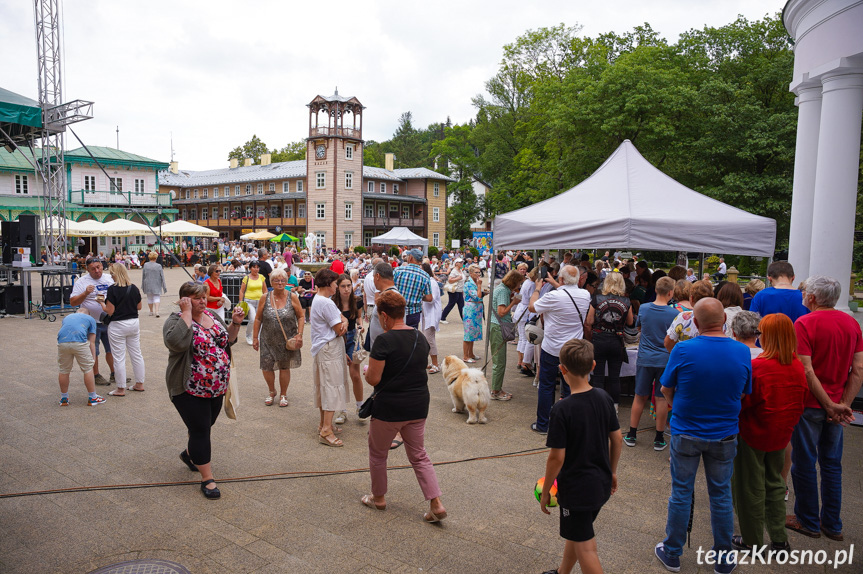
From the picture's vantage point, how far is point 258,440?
589cm

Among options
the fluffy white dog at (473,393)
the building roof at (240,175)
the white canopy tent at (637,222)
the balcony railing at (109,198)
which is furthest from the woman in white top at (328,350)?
the building roof at (240,175)

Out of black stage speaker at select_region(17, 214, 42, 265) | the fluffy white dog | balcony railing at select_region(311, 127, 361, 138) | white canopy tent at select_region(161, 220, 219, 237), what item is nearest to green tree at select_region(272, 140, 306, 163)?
balcony railing at select_region(311, 127, 361, 138)

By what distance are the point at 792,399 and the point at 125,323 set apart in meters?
7.45

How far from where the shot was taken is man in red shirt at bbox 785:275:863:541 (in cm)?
392

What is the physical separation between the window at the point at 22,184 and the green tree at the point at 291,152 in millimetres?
35539

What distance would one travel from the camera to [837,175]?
27.5ft

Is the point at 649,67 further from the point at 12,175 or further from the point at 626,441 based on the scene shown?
the point at 12,175

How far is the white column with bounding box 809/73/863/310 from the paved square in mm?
3332

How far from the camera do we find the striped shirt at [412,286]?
6.73m

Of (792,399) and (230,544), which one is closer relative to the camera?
(792,399)

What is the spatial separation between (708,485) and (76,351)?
275 inches

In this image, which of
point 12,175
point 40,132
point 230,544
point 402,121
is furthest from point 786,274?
point 402,121

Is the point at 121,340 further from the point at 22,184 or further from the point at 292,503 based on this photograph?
the point at 22,184

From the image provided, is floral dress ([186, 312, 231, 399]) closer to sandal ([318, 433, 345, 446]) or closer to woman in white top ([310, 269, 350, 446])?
woman in white top ([310, 269, 350, 446])
